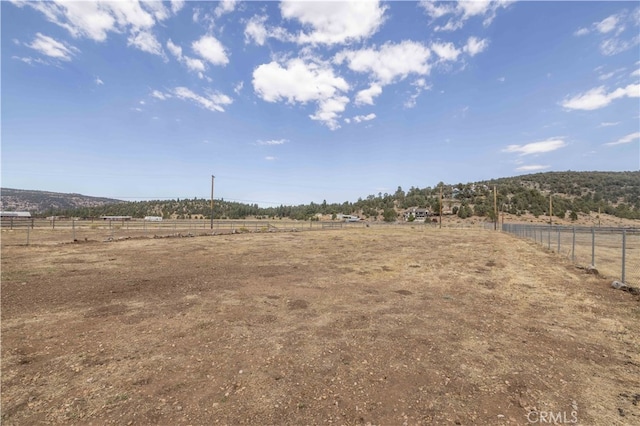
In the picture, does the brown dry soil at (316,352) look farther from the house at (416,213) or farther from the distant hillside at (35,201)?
the distant hillside at (35,201)

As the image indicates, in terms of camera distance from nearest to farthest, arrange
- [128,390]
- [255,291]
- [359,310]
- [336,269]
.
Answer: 1. [128,390]
2. [359,310]
3. [255,291]
4. [336,269]

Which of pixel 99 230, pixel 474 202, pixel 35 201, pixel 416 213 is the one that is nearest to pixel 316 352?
pixel 99 230

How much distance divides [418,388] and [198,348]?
12.5ft

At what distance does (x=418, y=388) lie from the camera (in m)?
4.05

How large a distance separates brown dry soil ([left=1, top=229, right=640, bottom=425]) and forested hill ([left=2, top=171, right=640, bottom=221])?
63308 mm

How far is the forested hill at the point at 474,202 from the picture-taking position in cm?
9144

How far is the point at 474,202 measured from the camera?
111 m

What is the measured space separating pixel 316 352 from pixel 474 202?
122 meters

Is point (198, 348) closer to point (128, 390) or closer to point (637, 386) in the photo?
point (128, 390)

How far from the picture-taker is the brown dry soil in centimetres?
361

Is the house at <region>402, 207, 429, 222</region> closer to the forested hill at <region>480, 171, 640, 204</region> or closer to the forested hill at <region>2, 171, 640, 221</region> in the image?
the forested hill at <region>2, 171, 640, 221</region>

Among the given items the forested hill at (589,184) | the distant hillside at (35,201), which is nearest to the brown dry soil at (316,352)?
the forested hill at (589,184)

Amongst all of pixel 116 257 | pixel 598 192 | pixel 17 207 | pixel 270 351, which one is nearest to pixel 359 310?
pixel 270 351

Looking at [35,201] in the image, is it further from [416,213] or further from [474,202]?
[474,202]
